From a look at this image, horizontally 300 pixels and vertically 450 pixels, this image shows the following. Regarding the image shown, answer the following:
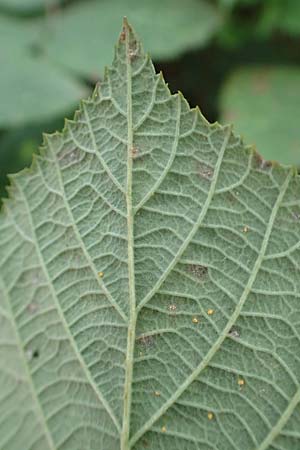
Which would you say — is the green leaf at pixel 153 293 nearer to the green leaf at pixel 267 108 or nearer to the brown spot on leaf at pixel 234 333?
the brown spot on leaf at pixel 234 333

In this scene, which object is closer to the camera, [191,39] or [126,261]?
[126,261]

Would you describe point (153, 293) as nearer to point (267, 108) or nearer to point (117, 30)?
point (267, 108)

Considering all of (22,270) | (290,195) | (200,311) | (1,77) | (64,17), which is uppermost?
(64,17)

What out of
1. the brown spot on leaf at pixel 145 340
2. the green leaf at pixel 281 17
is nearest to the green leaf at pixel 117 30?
the green leaf at pixel 281 17

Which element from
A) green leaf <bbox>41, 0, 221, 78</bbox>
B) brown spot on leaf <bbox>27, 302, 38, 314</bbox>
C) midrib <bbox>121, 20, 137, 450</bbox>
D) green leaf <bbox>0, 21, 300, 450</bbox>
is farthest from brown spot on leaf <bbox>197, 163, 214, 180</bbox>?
green leaf <bbox>41, 0, 221, 78</bbox>

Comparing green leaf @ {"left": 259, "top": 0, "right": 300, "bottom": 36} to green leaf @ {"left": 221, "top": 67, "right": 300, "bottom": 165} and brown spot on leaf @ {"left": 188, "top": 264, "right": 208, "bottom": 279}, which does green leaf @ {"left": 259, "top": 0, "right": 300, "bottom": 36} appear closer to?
green leaf @ {"left": 221, "top": 67, "right": 300, "bottom": 165}

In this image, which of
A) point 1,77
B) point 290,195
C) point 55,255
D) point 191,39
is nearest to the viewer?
point 290,195

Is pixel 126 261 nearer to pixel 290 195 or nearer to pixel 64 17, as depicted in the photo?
pixel 290 195

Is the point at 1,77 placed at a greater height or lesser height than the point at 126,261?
greater

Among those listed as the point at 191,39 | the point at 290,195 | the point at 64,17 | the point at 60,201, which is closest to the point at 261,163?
the point at 290,195
